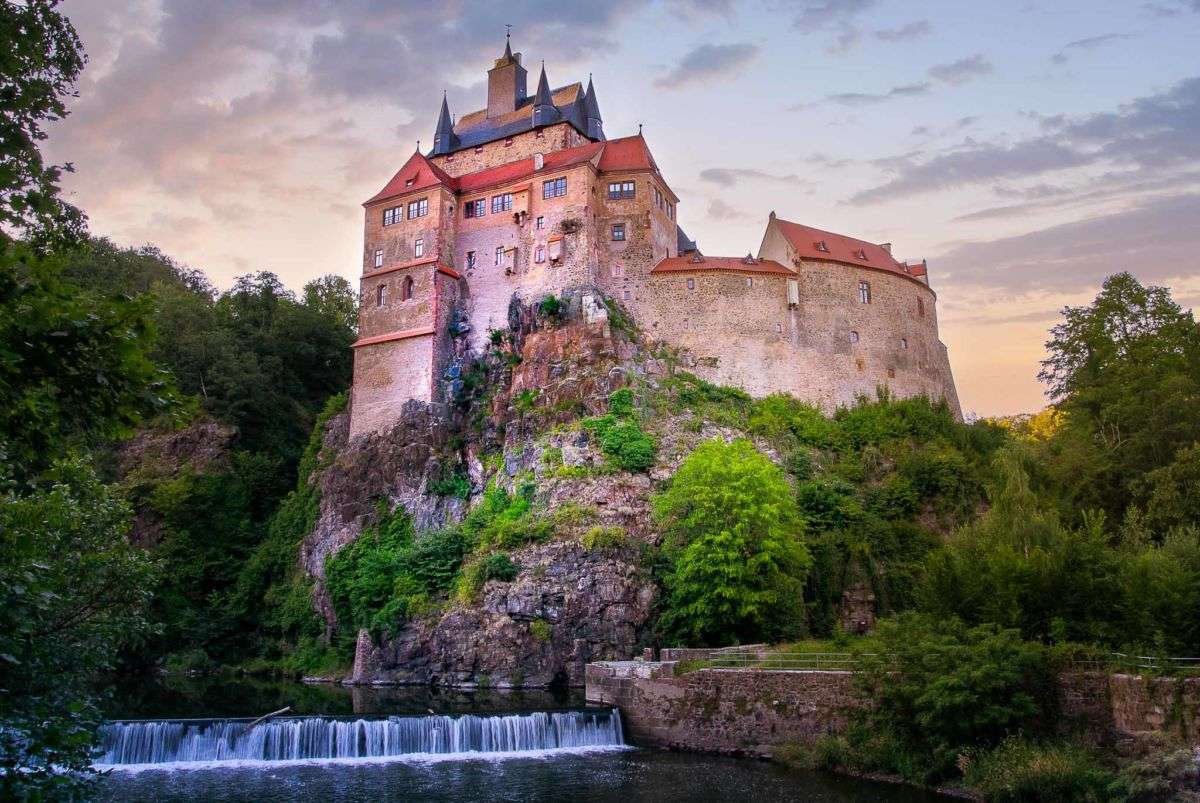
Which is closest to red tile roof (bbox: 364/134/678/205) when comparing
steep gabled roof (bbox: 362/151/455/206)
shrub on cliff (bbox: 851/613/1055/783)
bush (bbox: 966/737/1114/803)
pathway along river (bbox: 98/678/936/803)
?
steep gabled roof (bbox: 362/151/455/206)

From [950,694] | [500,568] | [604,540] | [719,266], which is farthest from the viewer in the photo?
[719,266]

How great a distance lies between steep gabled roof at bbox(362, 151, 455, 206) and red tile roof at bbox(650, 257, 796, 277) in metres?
14.1

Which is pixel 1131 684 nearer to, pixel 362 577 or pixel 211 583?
pixel 362 577

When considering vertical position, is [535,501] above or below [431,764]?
above

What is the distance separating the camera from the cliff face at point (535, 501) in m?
39.7

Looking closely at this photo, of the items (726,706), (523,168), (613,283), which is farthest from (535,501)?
(523,168)

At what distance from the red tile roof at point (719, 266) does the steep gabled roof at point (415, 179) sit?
1410 cm

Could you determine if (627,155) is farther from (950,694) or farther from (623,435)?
(950,694)

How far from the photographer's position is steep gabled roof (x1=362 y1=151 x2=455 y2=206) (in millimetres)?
58094

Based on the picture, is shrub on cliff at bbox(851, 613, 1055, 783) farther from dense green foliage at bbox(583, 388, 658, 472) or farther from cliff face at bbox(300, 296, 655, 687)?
dense green foliage at bbox(583, 388, 658, 472)

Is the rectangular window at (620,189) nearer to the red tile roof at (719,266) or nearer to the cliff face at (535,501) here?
the red tile roof at (719,266)

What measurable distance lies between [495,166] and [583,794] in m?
45.1

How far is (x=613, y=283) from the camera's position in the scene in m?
54.3

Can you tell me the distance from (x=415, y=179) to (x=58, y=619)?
45.3 metres
